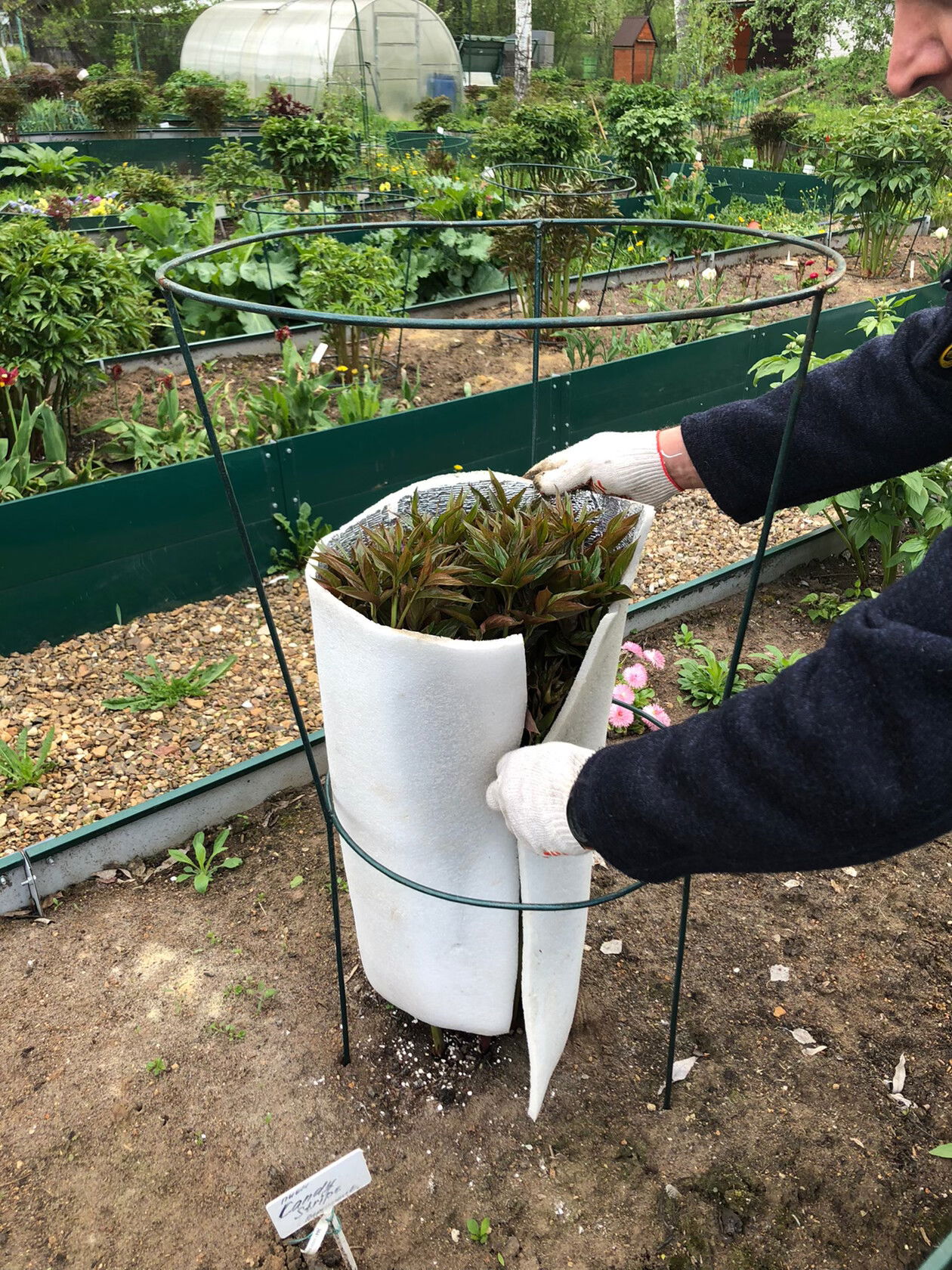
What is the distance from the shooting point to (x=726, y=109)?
43.8 ft

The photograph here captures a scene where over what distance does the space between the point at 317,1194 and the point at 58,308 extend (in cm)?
314

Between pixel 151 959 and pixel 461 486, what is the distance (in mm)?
1225

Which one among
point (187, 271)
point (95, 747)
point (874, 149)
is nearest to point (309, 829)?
point (95, 747)

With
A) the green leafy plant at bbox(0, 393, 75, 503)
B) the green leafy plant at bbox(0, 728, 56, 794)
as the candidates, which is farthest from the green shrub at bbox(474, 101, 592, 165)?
the green leafy plant at bbox(0, 728, 56, 794)

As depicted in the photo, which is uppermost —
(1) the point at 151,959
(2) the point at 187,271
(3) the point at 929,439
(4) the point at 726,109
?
(4) the point at 726,109

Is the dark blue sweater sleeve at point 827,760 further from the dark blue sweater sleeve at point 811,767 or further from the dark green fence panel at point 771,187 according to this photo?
the dark green fence panel at point 771,187

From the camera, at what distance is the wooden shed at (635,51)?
2758cm

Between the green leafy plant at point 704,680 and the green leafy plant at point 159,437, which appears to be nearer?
the green leafy plant at point 704,680

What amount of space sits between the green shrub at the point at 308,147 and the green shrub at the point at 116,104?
6.67 metres

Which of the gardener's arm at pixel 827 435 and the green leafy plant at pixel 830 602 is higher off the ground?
the gardener's arm at pixel 827 435

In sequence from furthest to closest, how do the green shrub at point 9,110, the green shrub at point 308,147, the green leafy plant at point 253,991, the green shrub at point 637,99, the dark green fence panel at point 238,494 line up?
the green shrub at point 9,110, the green shrub at point 637,99, the green shrub at point 308,147, the dark green fence panel at point 238,494, the green leafy plant at point 253,991

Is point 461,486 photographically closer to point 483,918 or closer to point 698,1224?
point 483,918

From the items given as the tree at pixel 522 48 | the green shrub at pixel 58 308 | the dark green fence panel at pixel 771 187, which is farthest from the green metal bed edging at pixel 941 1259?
the tree at pixel 522 48

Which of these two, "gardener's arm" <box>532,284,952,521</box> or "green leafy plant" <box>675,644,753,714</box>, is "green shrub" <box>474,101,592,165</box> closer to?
"green leafy plant" <box>675,644,753,714</box>
